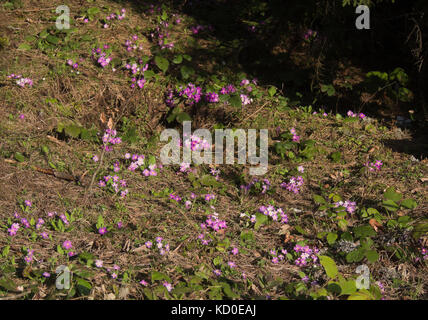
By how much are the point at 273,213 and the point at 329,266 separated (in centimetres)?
66

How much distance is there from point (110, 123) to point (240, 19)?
2281 mm

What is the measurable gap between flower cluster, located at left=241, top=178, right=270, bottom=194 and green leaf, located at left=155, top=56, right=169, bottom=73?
1551mm

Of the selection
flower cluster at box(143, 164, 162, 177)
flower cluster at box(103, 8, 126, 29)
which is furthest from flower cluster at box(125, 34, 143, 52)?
flower cluster at box(143, 164, 162, 177)

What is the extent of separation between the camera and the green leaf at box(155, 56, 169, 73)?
454 cm

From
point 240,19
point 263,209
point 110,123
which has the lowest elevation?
point 263,209

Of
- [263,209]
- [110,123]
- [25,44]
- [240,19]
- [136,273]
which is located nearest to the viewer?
[136,273]

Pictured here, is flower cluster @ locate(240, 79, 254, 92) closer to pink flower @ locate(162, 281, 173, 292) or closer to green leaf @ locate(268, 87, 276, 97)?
green leaf @ locate(268, 87, 276, 97)

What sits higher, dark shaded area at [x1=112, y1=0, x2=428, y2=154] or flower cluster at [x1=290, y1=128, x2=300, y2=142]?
dark shaded area at [x1=112, y1=0, x2=428, y2=154]

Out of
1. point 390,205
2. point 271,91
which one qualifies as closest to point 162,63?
point 271,91

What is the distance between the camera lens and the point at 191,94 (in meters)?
4.39

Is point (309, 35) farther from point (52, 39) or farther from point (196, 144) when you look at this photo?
point (52, 39)

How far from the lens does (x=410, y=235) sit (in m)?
3.19
